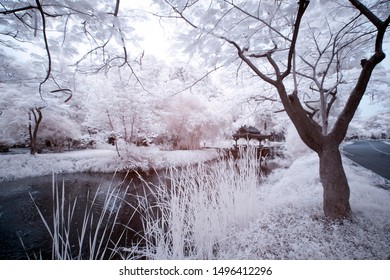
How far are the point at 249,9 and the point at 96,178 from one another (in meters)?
6.44

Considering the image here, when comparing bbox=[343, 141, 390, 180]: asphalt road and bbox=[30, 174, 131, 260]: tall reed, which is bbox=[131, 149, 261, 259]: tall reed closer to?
bbox=[30, 174, 131, 260]: tall reed

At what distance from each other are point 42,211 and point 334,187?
16.9 ft

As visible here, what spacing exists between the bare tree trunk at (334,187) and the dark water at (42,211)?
6.40 ft

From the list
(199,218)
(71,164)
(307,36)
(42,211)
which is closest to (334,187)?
(199,218)

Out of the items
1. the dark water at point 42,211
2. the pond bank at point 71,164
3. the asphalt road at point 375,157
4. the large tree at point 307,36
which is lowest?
the dark water at point 42,211

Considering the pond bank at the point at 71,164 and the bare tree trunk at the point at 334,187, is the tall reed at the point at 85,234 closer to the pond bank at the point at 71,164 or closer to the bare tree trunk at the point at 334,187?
the bare tree trunk at the point at 334,187

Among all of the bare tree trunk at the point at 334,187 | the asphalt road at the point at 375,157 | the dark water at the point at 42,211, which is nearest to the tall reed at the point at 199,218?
the dark water at the point at 42,211

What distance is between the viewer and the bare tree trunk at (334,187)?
177 cm

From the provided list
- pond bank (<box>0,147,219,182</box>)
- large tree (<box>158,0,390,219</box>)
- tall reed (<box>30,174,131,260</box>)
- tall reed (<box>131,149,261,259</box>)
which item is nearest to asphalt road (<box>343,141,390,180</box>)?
large tree (<box>158,0,390,219</box>)

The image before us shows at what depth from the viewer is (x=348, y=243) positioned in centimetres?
148

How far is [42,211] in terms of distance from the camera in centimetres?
371

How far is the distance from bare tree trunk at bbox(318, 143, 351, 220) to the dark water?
195 centimetres

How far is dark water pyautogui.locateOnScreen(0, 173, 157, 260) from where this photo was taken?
8.20 feet
